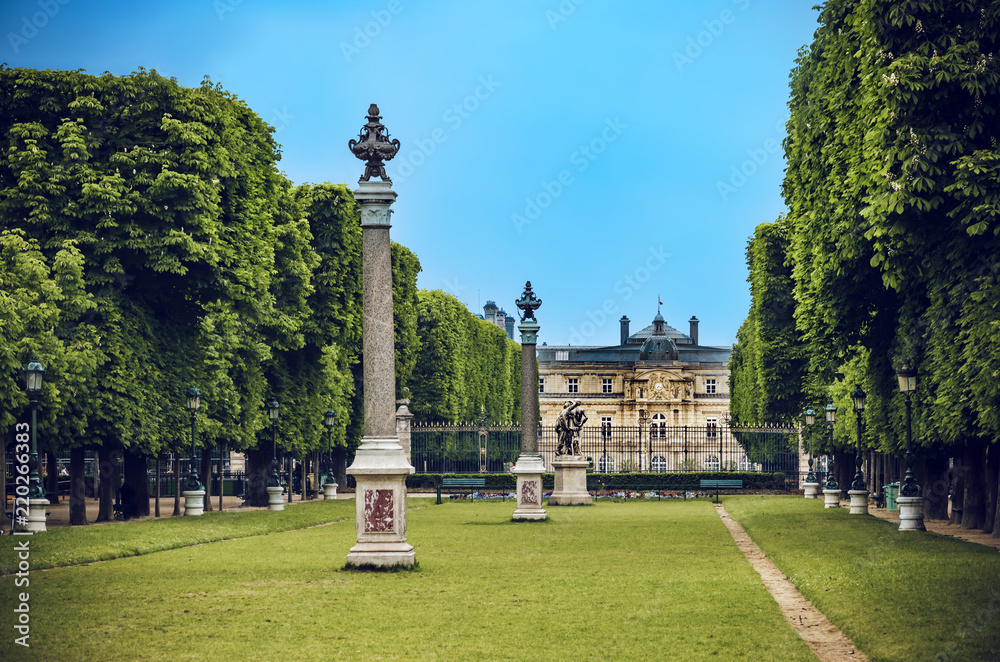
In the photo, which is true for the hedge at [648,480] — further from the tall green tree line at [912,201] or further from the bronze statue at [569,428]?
the tall green tree line at [912,201]

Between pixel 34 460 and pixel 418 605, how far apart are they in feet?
53.2

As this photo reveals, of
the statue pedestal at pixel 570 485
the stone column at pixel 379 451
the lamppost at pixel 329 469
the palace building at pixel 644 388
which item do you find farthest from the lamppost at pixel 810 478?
the palace building at pixel 644 388

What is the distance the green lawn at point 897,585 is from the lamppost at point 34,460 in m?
16.6

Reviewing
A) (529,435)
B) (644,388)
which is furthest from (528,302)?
(644,388)

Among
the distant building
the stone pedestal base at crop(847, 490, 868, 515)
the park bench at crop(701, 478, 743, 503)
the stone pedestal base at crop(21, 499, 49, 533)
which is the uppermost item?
the distant building

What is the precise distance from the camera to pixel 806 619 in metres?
15.2

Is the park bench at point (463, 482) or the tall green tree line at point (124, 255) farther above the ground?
the tall green tree line at point (124, 255)

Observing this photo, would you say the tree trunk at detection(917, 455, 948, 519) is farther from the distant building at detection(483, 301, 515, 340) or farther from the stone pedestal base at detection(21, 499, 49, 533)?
the distant building at detection(483, 301, 515, 340)

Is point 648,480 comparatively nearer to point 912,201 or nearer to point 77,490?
point 77,490

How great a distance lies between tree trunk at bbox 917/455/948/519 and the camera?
124 ft

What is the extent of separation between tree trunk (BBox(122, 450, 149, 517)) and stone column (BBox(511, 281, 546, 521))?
1172 cm

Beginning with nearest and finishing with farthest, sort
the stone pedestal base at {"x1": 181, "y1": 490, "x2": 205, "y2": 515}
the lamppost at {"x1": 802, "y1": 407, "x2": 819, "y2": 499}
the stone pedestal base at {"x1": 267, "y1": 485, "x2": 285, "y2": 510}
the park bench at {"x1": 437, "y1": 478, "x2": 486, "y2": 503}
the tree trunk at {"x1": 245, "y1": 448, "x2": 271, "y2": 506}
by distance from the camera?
1. the stone pedestal base at {"x1": 181, "y1": 490, "x2": 205, "y2": 515}
2. the stone pedestal base at {"x1": 267, "y1": 485, "x2": 285, "y2": 510}
3. the tree trunk at {"x1": 245, "y1": 448, "x2": 271, "y2": 506}
4. the lamppost at {"x1": 802, "y1": 407, "x2": 819, "y2": 499}
5. the park bench at {"x1": 437, "y1": 478, "x2": 486, "y2": 503}

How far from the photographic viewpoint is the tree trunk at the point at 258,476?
154 feet

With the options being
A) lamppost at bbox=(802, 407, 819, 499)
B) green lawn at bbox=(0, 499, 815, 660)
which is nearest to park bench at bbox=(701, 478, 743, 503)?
lamppost at bbox=(802, 407, 819, 499)
